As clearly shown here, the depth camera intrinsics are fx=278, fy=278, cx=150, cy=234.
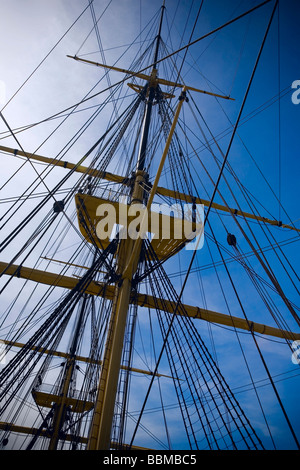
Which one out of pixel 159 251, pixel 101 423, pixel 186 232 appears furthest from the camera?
pixel 159 251

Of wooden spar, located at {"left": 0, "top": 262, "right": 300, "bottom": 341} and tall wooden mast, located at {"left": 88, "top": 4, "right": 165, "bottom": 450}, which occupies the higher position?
wooden spar, located at {"left": 0, "top": 262, "right": 300, "bottom": 341}

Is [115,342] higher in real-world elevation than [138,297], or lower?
lower

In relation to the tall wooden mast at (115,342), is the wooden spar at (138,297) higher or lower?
higher

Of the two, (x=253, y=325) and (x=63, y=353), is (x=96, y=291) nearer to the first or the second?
(x=253, y=325)

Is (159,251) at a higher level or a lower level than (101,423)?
higher

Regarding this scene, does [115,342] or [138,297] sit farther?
[138,297]

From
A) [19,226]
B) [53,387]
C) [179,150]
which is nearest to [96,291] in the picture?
[19,226]

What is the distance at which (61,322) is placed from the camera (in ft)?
18.0

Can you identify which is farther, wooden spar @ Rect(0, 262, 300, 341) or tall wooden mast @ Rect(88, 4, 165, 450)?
wooden spar @ Rect(0, 262, 300, 341)

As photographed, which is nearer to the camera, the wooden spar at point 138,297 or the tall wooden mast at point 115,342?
the tall wooden mast at point 115,342

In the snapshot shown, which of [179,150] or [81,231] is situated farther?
[179,150]
